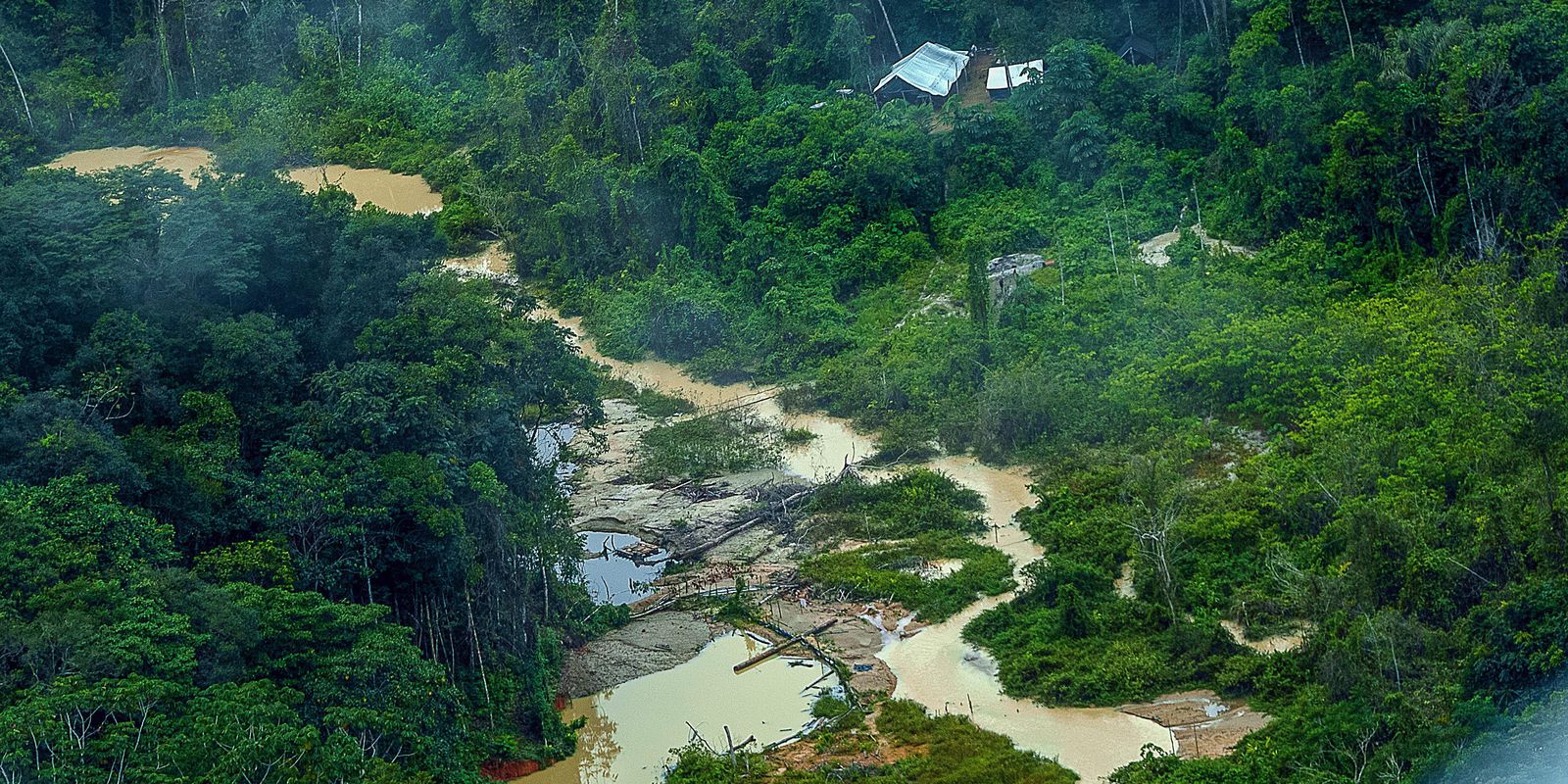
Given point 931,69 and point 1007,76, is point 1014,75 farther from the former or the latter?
point 931,69

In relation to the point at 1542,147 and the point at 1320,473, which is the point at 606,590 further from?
the point at 1542,147

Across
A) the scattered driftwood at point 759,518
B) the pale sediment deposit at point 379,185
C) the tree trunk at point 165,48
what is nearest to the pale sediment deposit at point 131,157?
the tree trunk at point 165,48

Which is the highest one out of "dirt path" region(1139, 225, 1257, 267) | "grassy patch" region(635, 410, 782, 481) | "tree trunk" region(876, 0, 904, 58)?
"tree trunk" region(876, 0, 904, 58)

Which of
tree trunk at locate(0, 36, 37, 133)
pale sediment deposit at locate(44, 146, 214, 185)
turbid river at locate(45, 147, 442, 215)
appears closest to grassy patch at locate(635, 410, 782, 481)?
turbid river at locate(45, 147, 442, 215)

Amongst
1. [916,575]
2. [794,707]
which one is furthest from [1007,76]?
[794,707]

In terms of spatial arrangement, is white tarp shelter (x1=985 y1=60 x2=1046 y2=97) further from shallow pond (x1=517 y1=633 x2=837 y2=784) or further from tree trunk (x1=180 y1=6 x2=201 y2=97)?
tree trunk (x1=180 y1=6 x2=201 y2=97)

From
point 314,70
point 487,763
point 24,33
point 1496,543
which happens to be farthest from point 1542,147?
point 24,33
